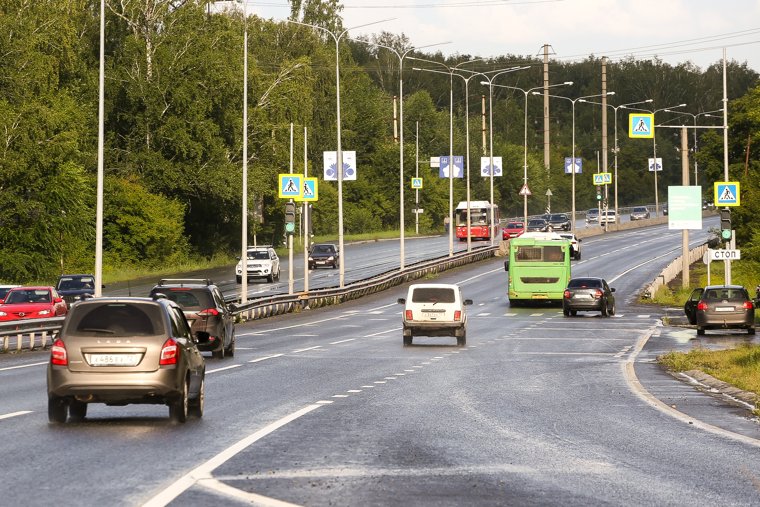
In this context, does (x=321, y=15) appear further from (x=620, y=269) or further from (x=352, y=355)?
(x=352, y=355)

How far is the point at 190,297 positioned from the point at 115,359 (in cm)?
1484

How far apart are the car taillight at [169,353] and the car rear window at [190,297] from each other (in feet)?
47.3

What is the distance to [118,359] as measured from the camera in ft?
54.1

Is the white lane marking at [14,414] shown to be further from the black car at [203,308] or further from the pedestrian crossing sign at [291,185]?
the pedestrian crossing sign at [291,185]

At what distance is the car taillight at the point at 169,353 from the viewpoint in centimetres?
Answer: 1655

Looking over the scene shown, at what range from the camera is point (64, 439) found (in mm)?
14992

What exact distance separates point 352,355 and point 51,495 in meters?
22.4

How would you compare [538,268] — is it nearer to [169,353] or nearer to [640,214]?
[169,353]

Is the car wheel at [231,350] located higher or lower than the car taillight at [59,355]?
lower

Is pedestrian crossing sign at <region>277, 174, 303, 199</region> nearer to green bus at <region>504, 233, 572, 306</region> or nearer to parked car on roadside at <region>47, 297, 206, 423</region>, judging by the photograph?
green bus at <region>504, 233, 572, 306</region>

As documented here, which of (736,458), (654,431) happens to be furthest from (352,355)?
(736,458)

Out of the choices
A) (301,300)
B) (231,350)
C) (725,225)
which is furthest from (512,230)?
(231,350)

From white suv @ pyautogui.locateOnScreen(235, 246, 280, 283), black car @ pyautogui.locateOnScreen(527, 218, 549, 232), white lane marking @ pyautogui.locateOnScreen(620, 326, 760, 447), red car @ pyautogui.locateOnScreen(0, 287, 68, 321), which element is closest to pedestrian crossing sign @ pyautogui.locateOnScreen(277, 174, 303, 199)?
white suv @ pyautogui.locateOnScreen(235, 246, 280, 283)

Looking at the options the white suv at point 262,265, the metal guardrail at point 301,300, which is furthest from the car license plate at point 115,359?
the white suv at point 262,265
